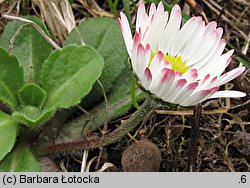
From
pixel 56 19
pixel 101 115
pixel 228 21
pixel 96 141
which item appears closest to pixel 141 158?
pixel 96 141

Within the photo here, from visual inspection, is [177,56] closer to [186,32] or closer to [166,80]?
[186,32]

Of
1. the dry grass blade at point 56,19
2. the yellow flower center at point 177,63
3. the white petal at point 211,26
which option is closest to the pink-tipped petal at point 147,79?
the yellow flower center at point 177,63

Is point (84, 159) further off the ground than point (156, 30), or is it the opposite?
point (156, 30)

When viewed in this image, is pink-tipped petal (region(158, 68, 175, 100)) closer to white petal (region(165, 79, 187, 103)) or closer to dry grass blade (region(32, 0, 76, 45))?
white petal (region(165, 79, 187, 103))

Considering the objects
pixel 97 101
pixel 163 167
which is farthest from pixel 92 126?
pixel 163 167

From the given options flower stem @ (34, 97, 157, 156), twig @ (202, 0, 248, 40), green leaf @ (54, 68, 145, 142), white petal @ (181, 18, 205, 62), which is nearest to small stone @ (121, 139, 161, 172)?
flower stem @ (34, 97, 157, 156)
